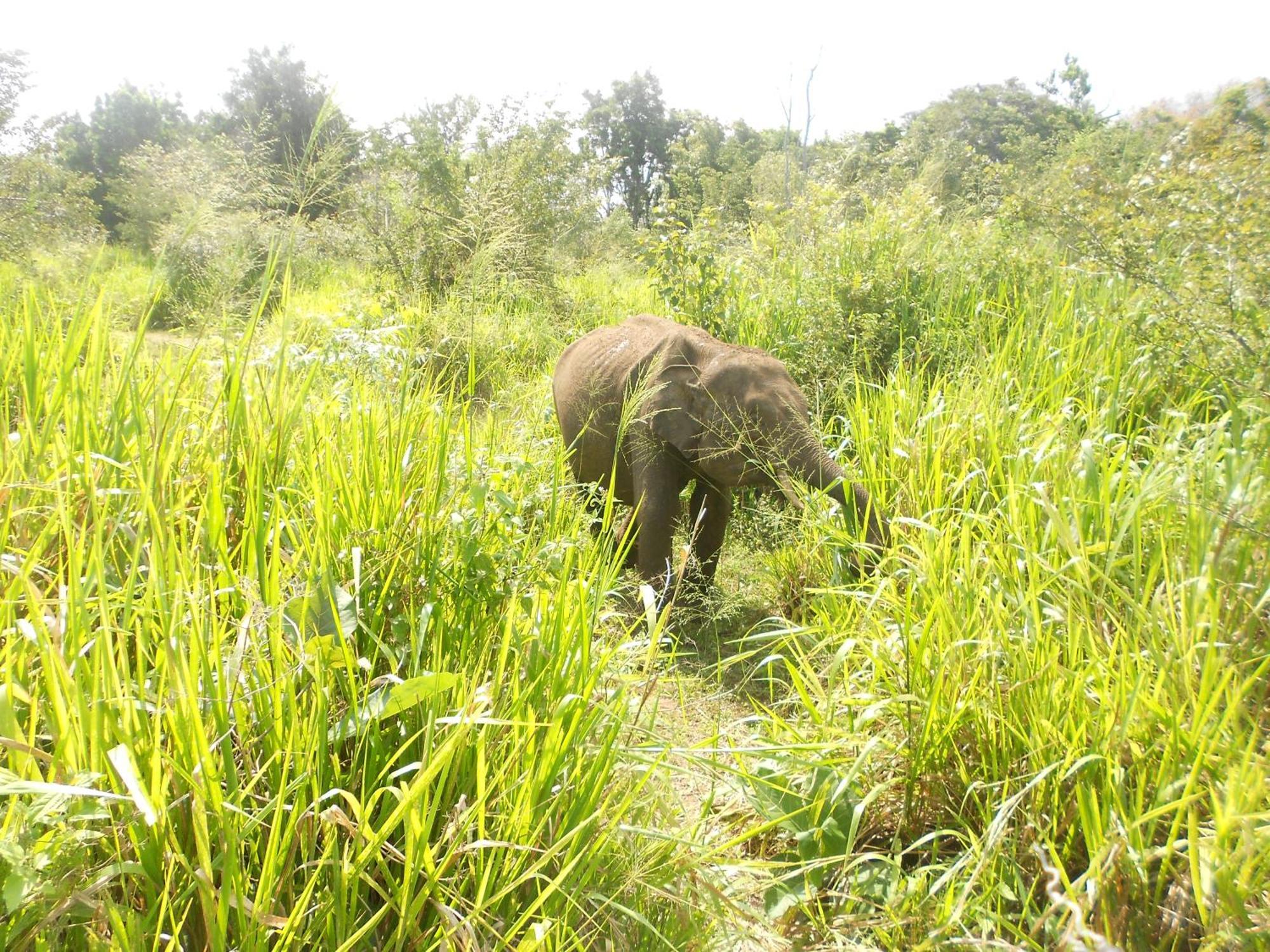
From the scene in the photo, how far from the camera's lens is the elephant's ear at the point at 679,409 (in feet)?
14.4

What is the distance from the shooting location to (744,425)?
421 cm

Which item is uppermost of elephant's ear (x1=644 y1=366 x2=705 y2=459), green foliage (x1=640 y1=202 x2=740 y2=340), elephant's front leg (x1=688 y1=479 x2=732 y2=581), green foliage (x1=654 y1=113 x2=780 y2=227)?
green foliage (x1=654 y1=113 x2=780 y2=227)

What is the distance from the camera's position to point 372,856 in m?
1.60

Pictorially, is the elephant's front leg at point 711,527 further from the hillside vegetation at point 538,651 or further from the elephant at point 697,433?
the hillside vegetation at point 538,651

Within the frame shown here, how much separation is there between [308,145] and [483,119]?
10.5 meters

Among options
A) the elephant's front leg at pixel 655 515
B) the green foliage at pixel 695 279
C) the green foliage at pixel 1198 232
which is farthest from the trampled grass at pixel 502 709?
the green foliage at pixel 695 279

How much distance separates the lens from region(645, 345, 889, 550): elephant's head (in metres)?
4.04

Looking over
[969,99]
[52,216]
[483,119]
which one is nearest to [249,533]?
[52,216]

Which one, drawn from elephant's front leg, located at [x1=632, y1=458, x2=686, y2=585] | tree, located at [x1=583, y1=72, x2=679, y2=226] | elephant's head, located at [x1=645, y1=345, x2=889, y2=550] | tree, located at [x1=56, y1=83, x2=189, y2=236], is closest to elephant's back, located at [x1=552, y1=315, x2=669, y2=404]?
elephant's head, located at [x1=645, y1=345, x2=889, y2=550]

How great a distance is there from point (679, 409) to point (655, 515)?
0.59 metres

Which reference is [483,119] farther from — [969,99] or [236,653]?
[969,99]

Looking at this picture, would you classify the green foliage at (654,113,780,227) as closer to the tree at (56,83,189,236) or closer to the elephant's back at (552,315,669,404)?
the elephant's back at (552,315,669,404)

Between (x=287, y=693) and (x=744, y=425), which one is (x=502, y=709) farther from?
(x=744, y=425)

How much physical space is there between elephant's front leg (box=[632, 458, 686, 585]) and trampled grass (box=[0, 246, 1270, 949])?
1196 mm
